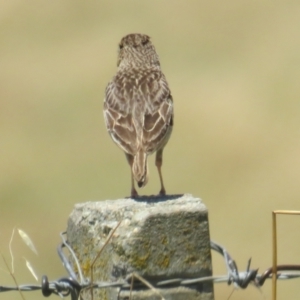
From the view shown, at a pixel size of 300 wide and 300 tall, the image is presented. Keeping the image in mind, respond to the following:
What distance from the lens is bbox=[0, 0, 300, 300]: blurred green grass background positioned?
49.9 feet

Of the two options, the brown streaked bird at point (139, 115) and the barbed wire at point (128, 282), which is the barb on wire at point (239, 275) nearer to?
the barbed wire at point (128, 282)

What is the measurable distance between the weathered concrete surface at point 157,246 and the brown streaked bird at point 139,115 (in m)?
2.50

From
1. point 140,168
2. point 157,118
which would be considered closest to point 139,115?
point 157,118

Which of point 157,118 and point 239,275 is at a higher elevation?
point 157,118

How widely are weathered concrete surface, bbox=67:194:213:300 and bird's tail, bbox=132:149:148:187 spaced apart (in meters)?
2.45

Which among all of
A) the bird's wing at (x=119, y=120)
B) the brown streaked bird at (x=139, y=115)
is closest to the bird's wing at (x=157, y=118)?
the brown streaked bird at (x=139, y=115)

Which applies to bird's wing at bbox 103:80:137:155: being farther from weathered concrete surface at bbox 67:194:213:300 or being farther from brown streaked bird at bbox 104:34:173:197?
weathered concrete surface at bbox 67:194:213:300

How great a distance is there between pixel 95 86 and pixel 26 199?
541 centimetres

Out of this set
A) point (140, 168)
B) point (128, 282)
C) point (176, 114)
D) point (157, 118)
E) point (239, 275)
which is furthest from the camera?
point (176, 114)

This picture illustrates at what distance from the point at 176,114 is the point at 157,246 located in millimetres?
15526

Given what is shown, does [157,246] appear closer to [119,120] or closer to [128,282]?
[128,282]

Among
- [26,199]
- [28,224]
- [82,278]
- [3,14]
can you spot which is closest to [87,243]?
[82,278]

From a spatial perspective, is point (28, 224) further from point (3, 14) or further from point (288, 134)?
point (3, 14)

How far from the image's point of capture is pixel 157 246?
461 centimetres
